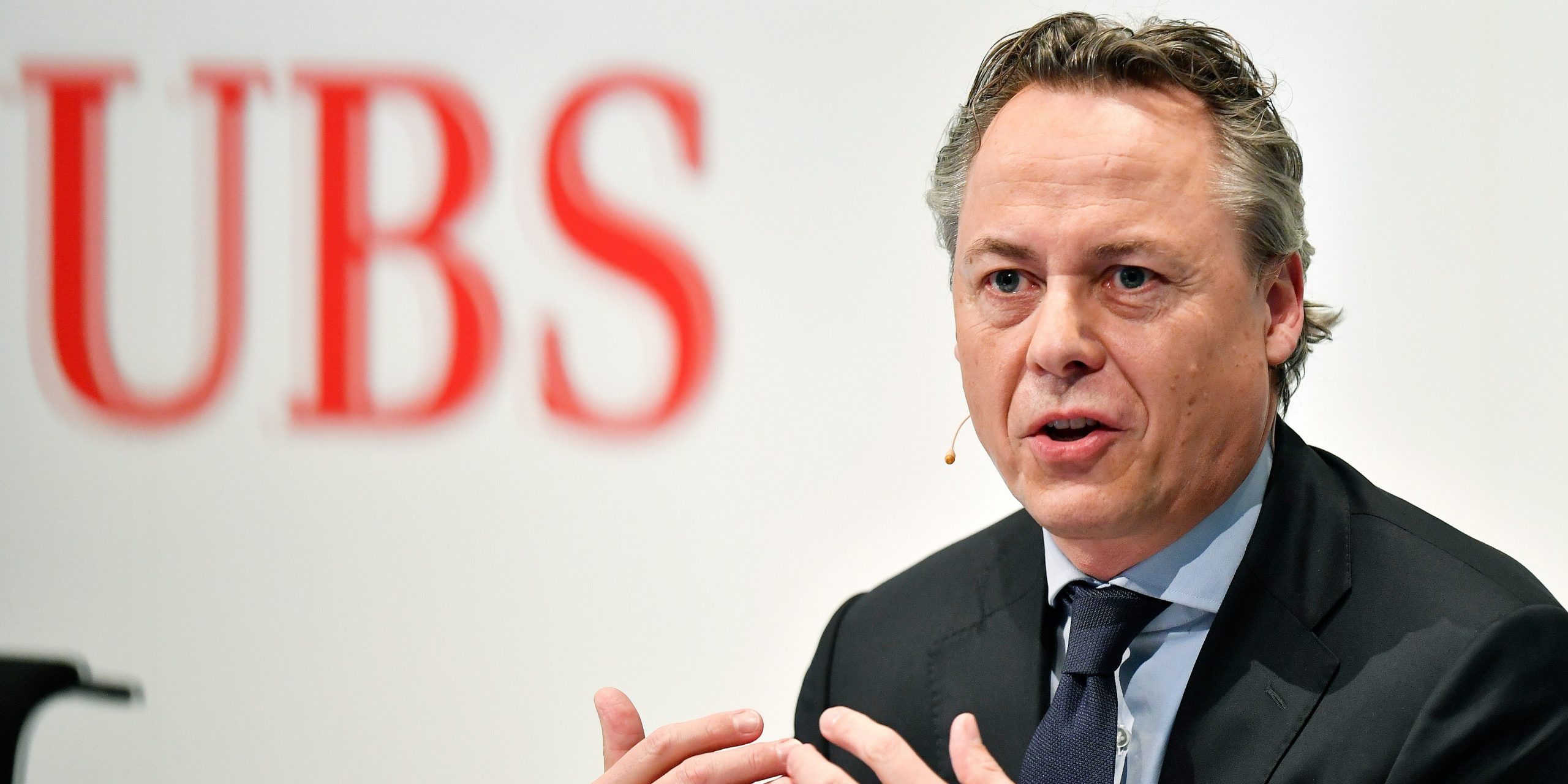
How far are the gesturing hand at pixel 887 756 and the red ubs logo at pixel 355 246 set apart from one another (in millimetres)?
1209

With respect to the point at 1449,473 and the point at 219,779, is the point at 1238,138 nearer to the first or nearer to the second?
the point at 1449,473

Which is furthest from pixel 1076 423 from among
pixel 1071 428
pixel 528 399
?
pixel 528 399

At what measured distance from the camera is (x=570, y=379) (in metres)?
2.52

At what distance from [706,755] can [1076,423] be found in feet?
1.95

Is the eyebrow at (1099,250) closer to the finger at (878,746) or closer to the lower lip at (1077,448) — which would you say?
the lower lip at (1077,448)

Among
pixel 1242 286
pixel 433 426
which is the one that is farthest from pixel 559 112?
pixel 1242 286

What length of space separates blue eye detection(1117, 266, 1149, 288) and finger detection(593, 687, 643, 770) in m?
0.82

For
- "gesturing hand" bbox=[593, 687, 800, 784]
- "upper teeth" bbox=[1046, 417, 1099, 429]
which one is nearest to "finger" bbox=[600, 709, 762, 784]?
"gesturing hand" bbox=[593, 687, 800, 784]

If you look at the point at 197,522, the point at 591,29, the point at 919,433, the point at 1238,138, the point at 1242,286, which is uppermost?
the point at 591,29

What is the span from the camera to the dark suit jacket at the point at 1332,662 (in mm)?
1359

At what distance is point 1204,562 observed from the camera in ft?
5.12

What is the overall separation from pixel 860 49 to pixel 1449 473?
1.34m

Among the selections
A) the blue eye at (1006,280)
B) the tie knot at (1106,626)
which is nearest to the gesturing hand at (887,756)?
the tie knot at (1106,626)

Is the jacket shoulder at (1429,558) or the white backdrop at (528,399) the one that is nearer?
the jacket shoulder at (1429,558)
